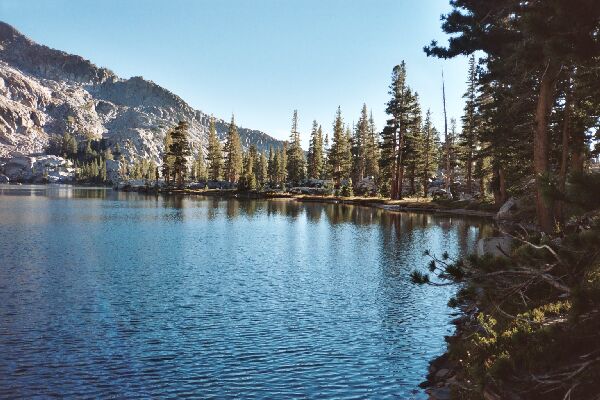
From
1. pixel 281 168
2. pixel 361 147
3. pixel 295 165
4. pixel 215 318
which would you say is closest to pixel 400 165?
pixel 361 147

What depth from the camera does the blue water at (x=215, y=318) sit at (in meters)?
11.3

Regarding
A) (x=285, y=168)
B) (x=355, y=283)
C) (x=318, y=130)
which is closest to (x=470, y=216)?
(x=355, y=283)

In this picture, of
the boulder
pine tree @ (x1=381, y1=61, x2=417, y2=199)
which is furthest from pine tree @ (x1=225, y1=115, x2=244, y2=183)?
the boulder

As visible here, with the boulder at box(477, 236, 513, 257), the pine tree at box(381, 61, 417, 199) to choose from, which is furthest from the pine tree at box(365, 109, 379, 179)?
the boulder at box(477, 236, 513, 257)

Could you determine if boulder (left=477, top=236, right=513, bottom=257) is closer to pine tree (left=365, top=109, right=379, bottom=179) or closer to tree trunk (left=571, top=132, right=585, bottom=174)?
tree trunk (left=571, top=132, right=585, bottom=174)

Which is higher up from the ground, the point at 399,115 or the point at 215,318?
the point at 399,115

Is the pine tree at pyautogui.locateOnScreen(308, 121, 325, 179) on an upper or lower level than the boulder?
upper

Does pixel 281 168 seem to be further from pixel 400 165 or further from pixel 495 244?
pixel 495 244

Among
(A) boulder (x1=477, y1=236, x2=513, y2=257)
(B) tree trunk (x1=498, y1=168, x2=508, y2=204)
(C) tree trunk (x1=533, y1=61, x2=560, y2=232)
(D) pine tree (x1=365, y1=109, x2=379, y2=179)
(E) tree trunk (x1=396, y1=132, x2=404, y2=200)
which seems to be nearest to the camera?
(C) tree trunk (x1=533, y1=61, x2=560, y2=232)

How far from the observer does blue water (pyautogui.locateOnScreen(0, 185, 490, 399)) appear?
1134cm

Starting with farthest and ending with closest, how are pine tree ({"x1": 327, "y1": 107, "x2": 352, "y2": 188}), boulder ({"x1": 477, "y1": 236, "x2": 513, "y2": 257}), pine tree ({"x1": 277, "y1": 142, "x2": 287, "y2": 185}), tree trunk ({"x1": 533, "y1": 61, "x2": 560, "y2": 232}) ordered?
pine tree ({"x1": 277, "y1": 142, "x2": 287, "y2": 185}), pine tree ({"x1": 327, "y1": 107, "x2": 352, "y2": 188}), boulder ({"x1": 477, "y1": 236, "x2": 513, "y2": 257}), tree trunk ({"x1": 533, "y1": 61, "x2": 560, "y2": 232})

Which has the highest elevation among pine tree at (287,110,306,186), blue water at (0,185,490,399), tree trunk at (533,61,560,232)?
pine tree at (287,110,306,186)

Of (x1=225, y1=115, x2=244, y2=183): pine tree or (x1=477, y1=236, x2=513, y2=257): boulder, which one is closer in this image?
(x1=477, y1=236, x2=513, y2=257): boulder

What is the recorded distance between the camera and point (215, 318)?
16203 mm
